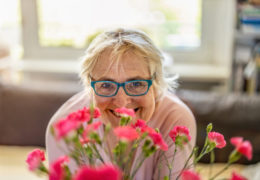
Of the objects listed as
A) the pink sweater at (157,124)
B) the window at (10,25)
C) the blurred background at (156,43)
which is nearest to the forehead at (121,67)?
the pink sweater at (157,124)

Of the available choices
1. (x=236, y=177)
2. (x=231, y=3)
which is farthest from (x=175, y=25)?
(x=236, y=177)

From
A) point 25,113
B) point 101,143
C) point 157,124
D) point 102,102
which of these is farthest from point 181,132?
point 25,113

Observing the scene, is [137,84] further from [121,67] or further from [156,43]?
[156,43]

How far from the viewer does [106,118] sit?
115cm

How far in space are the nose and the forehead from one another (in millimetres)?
37

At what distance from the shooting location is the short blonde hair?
3.56 ft

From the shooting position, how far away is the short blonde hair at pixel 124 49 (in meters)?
1.09

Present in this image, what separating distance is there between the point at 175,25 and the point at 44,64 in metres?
1.15

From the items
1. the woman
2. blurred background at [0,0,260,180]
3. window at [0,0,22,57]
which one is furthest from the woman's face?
Result: window at [0,0,22,57]

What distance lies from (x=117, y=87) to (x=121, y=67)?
0.06 metres

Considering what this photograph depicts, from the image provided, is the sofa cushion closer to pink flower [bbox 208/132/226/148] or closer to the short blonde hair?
the short blonde hair

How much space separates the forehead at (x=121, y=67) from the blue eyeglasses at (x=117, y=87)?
21mm

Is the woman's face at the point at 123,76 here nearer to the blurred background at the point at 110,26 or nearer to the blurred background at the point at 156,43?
the blurred background at the point at 156,43

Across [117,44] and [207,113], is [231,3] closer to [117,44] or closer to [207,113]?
[207,113]
